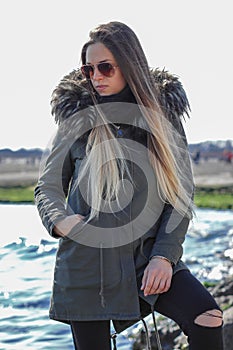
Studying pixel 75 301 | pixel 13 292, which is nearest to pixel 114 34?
pixel 75 301

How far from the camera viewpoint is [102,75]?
3543 mm

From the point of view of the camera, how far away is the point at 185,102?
3.70 metres

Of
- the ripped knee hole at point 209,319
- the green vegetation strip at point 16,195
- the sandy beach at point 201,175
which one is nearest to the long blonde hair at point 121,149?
the ripped knee hole at point 209,319

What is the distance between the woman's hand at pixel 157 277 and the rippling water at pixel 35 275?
0.73 metres

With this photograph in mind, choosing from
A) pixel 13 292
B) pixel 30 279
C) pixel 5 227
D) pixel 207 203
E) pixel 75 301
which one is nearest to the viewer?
pixel 75 301

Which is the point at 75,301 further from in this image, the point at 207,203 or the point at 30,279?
the point at 207,203

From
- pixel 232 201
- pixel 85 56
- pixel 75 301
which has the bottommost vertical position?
pixel 232 201

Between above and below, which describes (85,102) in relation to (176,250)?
above

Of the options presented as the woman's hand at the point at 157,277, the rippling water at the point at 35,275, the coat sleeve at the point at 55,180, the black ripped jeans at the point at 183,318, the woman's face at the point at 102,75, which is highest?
the woman's face at the point at 102,75

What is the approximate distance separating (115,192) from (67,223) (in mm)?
248

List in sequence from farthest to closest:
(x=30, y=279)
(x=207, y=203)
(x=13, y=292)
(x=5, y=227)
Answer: (x=207, y=203) < (x=5, y=227) < (x=30, y=279) < (x=13, y=292)

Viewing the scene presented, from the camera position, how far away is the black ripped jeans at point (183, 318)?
330 cm

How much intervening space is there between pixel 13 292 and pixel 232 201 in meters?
16.0

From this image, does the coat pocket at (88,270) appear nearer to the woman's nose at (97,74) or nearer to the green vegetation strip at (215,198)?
the woman's nose at (97,74)
